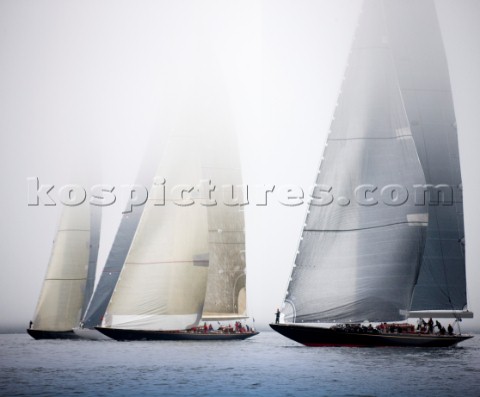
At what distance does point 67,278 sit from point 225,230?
14.9 meters

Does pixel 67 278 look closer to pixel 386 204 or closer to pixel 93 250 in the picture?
pixel 93 250

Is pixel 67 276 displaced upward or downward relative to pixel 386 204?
downward

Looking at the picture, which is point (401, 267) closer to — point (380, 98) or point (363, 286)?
point (363, 286)

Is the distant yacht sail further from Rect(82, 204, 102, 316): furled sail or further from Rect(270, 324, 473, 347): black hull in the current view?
Rect(270, 324, 473, 347): black hull

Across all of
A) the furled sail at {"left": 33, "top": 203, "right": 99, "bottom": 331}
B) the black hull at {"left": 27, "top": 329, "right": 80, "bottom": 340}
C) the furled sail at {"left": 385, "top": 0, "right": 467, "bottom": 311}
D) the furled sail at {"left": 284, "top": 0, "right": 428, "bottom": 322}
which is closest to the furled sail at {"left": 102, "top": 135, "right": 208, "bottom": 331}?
the furled sail at {"left": 284, "top": 0, "right": 428, "bottom": 322}

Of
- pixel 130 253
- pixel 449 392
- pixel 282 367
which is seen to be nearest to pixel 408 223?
pixel 282 367

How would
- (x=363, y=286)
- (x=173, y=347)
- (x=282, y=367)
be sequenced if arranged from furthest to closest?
(x=173, y=347), (x=363, y=286), (x=282, y=367)

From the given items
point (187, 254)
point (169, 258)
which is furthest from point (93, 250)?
point (187, 254)

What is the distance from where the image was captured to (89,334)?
181 feet

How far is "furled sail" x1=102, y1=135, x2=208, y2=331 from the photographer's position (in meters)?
46.6

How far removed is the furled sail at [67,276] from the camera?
191 ft

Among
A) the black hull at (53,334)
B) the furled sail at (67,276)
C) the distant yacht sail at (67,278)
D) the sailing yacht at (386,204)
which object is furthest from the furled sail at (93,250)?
the sailing yacht at (386,204)

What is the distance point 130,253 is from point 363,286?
1509cm

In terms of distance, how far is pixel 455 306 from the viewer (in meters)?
43.3
